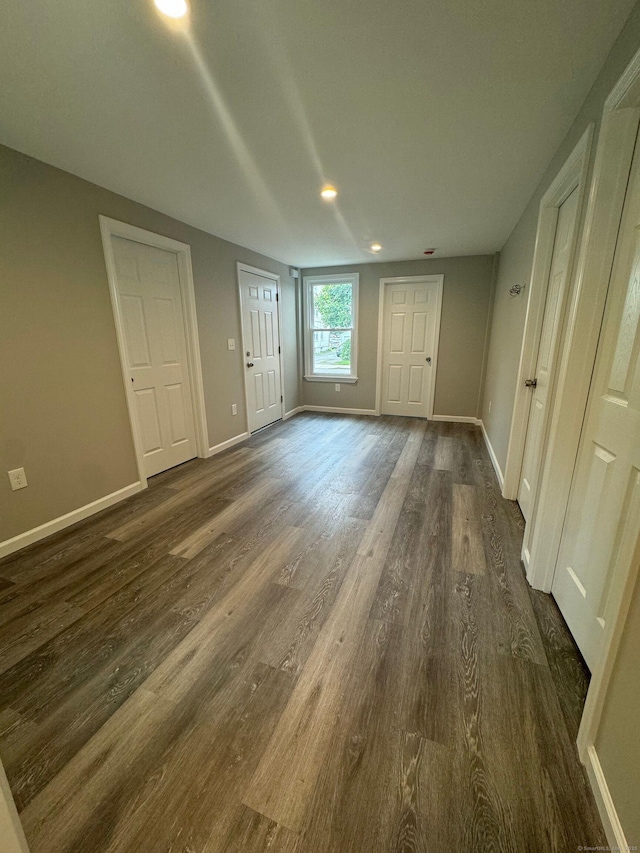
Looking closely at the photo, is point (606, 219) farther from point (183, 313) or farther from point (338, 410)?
point (338, 410)

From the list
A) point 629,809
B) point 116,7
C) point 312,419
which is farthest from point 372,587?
point 312,419

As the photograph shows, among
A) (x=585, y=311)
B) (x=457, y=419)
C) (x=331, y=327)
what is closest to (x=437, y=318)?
(x=457, y=419)

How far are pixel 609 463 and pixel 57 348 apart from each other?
9.96 ft

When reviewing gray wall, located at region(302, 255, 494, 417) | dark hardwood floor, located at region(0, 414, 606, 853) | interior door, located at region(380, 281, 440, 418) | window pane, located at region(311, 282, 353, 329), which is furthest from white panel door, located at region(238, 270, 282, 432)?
dark hardwood floor, located at region(0, 414, 606, 853)

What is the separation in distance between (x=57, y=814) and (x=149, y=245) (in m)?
3.35

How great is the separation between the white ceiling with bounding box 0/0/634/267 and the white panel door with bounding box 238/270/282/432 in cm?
163

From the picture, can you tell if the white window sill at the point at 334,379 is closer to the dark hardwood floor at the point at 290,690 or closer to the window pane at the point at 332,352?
the window pane at the point at 332,352

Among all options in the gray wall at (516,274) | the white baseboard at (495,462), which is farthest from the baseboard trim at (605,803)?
the gray wall at (516,274)

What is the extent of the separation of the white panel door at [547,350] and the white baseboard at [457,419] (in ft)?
8.12

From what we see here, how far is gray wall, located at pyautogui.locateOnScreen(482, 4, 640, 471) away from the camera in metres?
1.22

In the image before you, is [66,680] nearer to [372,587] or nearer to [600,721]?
[372,587]

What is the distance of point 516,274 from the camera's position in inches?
117

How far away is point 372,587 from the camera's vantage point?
1746mm

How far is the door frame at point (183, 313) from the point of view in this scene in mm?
2473
